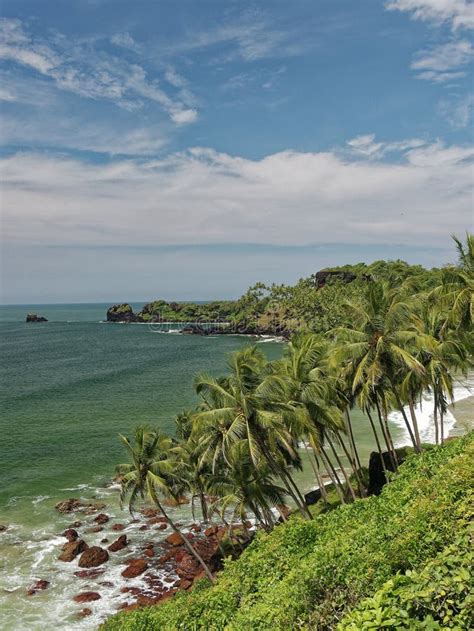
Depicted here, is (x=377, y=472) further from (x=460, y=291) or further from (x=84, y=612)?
(x=84, y=612)

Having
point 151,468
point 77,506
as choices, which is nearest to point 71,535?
point 77,506

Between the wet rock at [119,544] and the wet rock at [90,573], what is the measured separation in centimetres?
213

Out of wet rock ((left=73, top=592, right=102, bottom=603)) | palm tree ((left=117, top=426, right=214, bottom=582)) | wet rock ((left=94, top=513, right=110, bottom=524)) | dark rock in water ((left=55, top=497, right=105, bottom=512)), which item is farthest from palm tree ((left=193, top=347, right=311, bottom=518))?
dark rock in water ((left=55, top=497, right=105, bottom=512))

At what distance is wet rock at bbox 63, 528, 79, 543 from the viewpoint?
3300cm

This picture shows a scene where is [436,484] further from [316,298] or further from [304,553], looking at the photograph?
[316,298]

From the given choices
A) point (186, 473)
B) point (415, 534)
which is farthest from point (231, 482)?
point (415, 534)

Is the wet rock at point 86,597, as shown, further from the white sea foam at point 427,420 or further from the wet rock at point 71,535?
the white sea foam at point 427,420

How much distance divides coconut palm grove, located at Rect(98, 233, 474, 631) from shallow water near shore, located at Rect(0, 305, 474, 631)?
4.31 meters

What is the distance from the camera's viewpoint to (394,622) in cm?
647

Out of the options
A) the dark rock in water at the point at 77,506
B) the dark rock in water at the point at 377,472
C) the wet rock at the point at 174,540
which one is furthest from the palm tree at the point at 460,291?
the dark rock in water at the point at 77,506

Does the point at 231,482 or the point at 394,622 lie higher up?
the point at 394,622

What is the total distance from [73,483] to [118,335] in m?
140

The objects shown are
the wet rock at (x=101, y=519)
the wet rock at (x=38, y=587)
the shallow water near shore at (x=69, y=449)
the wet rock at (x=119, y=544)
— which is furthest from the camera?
the wet rock at (x=101, y=519)

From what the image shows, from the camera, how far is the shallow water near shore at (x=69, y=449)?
90.1 feet
